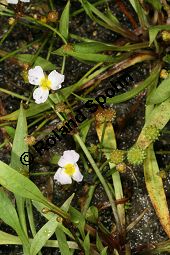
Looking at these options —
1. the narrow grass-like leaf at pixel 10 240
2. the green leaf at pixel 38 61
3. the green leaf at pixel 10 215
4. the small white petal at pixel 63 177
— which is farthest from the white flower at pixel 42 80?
the narrow grass-like leaf at pixel 10 240

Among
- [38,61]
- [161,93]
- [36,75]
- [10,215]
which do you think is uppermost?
[38,61]

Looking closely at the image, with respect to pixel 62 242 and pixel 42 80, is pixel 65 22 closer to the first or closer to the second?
pixel 42 80

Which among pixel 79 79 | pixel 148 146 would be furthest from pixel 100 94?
pixel 148 146

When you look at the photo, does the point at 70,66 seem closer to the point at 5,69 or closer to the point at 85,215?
the point at 5,69

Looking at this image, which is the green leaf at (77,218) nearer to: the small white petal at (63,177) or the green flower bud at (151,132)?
the small white petal at (63,177)

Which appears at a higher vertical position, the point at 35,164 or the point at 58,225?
the point at 35,164

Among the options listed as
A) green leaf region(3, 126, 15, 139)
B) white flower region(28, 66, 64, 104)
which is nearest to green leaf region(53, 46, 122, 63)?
white flower region(28, 66, 64, 104)

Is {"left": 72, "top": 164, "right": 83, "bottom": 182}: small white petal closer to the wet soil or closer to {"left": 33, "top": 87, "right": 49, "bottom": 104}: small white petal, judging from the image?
the wet soil

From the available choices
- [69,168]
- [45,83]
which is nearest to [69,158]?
[69,168]
